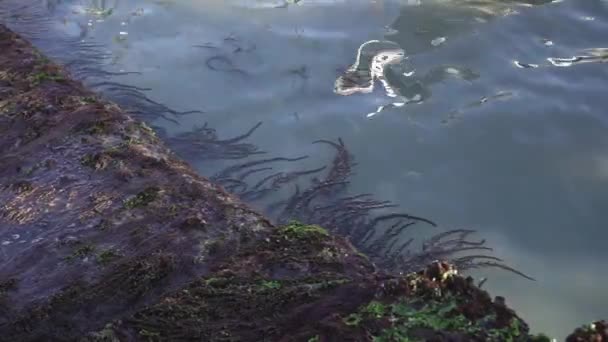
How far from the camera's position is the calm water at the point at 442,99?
4.45 metres

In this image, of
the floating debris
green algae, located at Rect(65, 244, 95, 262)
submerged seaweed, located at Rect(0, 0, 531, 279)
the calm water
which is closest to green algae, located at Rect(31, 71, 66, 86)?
submerged seaweed, located at Rect(0, 0, 531, 279)

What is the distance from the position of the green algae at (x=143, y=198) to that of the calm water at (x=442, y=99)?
1710mm

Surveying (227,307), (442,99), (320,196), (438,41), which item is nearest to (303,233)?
(227,307)

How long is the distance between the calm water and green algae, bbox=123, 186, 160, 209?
67.3 inches

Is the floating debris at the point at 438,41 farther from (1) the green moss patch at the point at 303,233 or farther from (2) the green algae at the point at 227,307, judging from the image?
(2) the green algae at the point at 227,307

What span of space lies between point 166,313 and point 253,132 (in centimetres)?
298

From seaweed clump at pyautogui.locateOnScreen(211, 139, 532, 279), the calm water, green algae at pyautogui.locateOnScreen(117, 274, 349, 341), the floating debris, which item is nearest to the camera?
green algae at pyautogui.locateOnScreen(117, 274, 349, 341)

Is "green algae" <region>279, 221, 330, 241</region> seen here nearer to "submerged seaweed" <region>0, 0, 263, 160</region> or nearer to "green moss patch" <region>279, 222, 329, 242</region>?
"green moss patch" <region>279, 222, 329, 242</region>

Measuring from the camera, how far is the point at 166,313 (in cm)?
266

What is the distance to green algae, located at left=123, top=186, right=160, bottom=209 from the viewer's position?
10.9ft

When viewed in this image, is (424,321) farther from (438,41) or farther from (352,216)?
(438,41)

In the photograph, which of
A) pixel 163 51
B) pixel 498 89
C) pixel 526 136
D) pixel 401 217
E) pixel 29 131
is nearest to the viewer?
pixel 29 131

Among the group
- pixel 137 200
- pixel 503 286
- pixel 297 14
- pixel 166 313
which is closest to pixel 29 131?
pixel 137 200

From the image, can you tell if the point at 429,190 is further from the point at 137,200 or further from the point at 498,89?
the point at 137,200
